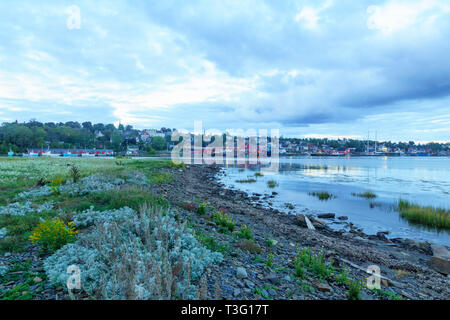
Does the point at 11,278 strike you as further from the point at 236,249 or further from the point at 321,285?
the point at 321,285

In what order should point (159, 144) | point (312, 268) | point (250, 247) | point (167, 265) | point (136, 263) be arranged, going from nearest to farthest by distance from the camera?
point (136, 263) → point (167, 265) → point (312, 268) → point (250, 247) → point (159, 144)

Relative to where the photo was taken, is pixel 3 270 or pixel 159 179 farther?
pixel 159 179

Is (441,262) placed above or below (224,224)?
below

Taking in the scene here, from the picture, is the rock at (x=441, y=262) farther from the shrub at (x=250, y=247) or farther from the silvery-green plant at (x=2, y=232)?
the silvery-green plant at (x=2, y=232)

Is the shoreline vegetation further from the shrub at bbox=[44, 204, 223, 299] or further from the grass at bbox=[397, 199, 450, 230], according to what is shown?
the grass at bbox=[397, 199, 450, 230]

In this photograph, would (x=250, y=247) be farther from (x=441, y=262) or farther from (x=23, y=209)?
(x=23, y=209)

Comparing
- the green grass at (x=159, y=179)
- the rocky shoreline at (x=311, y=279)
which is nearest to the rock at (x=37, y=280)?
the rocky shoreline at (x=311, y=279)

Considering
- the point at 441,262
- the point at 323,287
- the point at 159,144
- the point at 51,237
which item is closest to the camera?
the point at 323,287

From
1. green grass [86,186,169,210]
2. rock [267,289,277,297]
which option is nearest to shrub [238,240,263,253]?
rock [267,289,277,297]

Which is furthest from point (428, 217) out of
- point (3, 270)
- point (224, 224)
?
point (3, 270)

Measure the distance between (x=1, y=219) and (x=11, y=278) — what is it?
4.94 meters

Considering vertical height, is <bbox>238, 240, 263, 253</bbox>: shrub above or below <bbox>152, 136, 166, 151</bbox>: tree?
below
